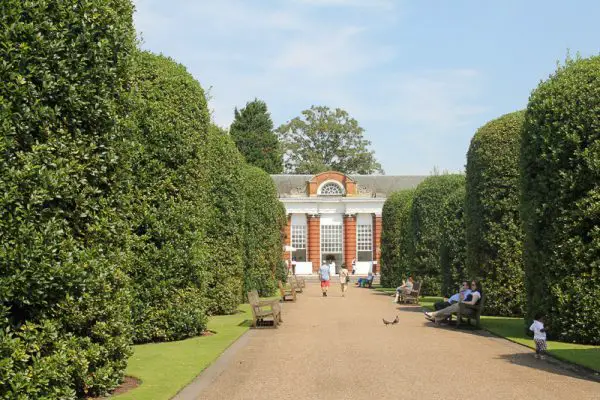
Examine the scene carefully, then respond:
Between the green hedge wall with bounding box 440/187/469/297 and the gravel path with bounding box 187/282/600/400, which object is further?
the green hedge wall with bounding box 440/187/469/297

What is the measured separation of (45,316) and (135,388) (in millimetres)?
2222

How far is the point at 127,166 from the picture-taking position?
8.52 m

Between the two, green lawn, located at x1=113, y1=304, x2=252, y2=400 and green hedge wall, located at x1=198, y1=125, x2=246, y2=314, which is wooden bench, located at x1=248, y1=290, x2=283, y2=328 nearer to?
green lawn, located at x1=113, y1=304, x2=252, y2=400

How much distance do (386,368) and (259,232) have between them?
17628 millimetres

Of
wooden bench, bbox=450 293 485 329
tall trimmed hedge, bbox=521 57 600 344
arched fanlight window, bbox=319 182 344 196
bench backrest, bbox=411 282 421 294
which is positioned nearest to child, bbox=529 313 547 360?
tall trimmed hedge, bbox=521 57 600 344

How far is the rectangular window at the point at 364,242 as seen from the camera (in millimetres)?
64863

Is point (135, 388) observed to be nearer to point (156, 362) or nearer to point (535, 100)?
point (156, 362)

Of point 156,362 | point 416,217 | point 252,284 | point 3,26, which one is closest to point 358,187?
point 416,217

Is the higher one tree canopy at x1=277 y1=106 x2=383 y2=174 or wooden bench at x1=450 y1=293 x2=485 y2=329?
tree canopy at x1=277 y1=106 x2=383 y2=174

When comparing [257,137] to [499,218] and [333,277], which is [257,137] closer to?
[333,277]

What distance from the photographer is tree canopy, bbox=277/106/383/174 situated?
269 ft

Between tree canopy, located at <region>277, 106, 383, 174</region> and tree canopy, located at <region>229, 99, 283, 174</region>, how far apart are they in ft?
26.5

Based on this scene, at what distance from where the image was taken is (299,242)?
65.8m

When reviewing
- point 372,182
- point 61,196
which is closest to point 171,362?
point 61,196
